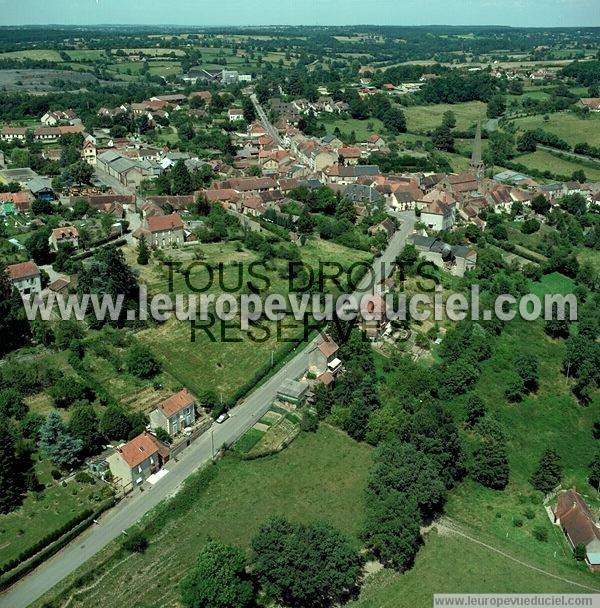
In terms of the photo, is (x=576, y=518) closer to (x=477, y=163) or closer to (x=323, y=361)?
(x=323, y=361)

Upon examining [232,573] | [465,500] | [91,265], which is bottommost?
[465,500]

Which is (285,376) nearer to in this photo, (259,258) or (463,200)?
(259,258)

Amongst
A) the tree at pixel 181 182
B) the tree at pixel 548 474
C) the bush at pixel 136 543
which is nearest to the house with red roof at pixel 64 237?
the tree at pixel 181 182

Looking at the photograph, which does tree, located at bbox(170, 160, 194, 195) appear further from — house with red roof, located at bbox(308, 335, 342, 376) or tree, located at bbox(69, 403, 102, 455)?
tree, located at bbox(69, 403, 102, 455)

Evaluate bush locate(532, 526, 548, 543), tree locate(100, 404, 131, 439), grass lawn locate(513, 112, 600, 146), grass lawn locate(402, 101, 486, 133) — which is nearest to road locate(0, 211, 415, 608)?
tree locate(100, 404, 131, 439)

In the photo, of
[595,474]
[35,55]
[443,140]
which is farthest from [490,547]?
[35,55]

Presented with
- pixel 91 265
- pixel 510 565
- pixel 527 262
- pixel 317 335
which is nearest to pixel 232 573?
pixel 510 565
